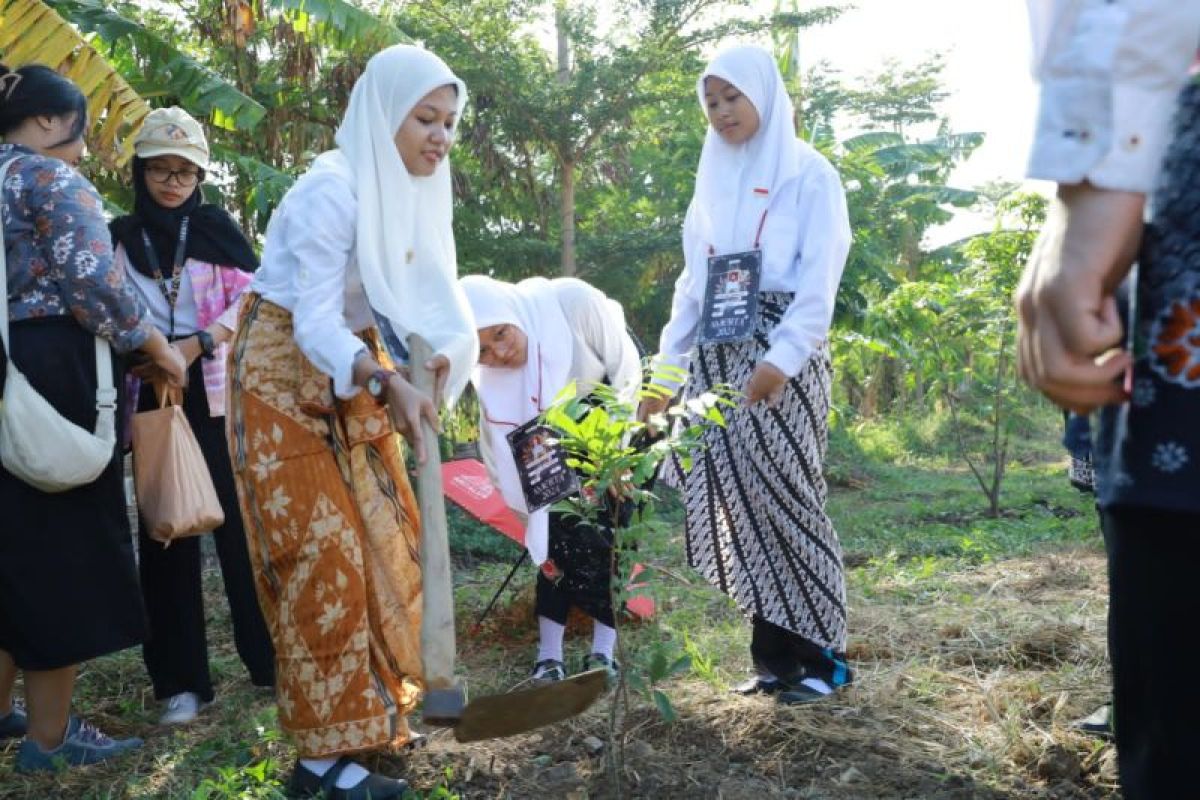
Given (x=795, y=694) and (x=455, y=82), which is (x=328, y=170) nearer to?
(x=455, y=82)

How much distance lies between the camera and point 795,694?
3391 millimetres

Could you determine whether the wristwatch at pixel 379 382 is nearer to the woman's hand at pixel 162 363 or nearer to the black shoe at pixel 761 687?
the woman's hand at pixel 162 363

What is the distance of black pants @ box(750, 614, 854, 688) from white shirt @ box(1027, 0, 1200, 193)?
2.39 metres

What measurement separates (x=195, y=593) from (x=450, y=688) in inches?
71.8

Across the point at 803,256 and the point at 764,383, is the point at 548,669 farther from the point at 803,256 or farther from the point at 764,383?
the point at 803,256

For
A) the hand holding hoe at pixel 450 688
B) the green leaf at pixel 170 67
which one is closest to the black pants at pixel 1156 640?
the hand holding hoe at pixel 450 688

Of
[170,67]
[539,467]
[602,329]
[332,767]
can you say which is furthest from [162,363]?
[170,67]

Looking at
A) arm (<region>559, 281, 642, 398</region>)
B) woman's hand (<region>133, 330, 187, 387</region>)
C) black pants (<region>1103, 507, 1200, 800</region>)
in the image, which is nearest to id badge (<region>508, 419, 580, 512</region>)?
arm (<region>559, 281, 642, 398</region>)

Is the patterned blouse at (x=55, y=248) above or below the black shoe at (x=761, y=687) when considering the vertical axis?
above

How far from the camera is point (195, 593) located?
398cm

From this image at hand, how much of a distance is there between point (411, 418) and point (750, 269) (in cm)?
128

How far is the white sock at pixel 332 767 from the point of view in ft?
9.21

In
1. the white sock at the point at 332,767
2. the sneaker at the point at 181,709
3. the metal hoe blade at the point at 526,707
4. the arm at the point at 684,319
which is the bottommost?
the sneaker at the point at 181,709

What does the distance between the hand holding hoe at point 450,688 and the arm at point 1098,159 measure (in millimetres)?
1412
